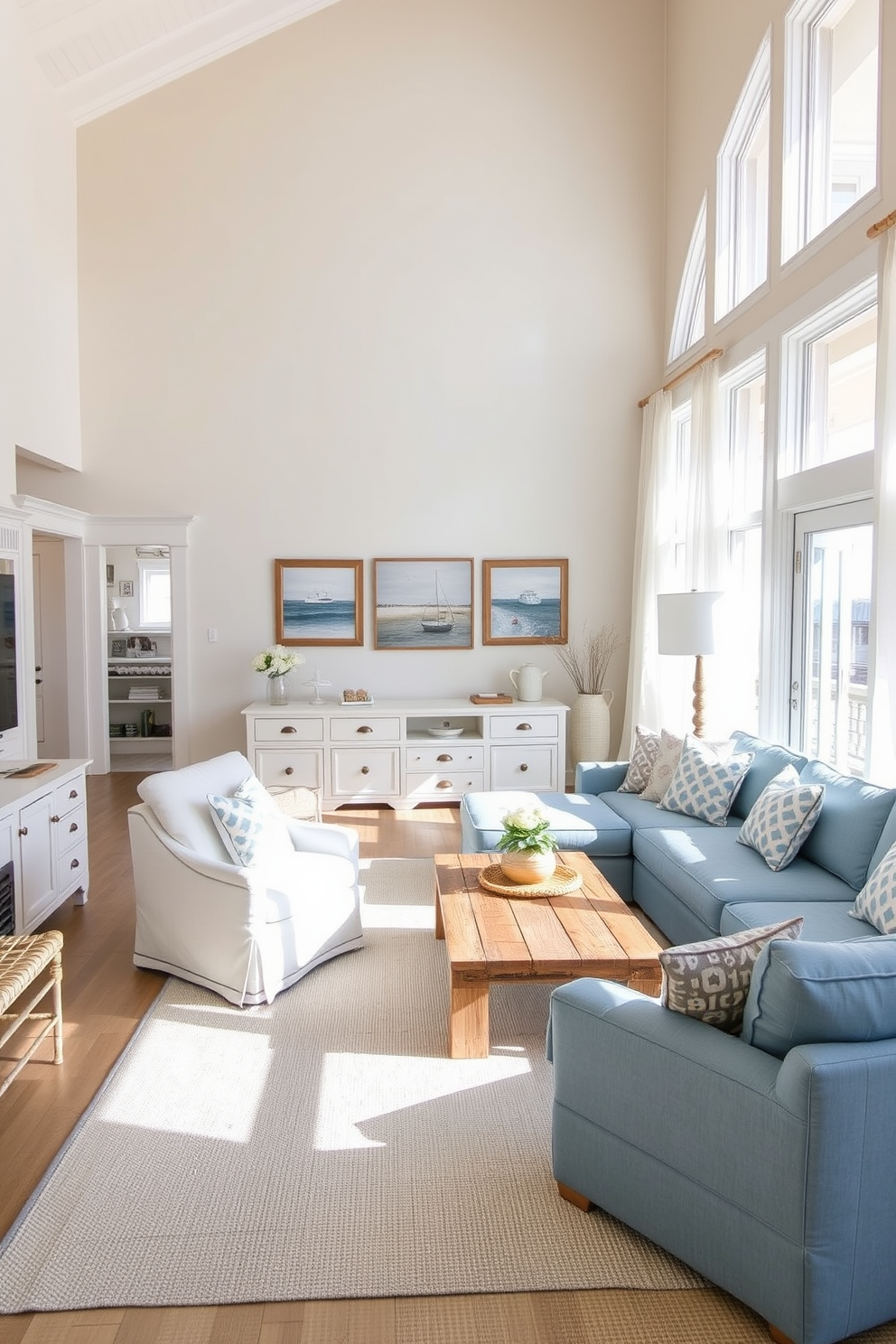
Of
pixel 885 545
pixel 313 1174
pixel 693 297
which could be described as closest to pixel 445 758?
pixel 885 545

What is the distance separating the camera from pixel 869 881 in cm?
316

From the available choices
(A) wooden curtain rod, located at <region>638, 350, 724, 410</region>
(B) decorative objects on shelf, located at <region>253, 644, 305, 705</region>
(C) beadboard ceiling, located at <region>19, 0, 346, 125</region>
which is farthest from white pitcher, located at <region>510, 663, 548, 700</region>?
(C) beadboard ceiling, located at <region>19, 0, 346, 125</region>

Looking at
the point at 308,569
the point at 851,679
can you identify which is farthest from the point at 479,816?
the point at 308,569

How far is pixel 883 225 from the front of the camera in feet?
12.2

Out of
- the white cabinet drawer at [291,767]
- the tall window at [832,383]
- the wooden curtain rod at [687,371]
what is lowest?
the white cabinet drawer at [291,767]

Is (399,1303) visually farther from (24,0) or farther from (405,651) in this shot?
(24,0)

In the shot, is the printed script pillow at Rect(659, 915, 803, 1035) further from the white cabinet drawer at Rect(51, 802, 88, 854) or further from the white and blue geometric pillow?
the white cabinet drawer at Rect(51, 802, 88, 854)

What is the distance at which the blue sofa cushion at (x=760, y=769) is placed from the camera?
4.30 m

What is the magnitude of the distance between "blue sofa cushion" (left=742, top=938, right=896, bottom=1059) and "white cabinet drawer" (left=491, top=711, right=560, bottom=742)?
4.85 meters

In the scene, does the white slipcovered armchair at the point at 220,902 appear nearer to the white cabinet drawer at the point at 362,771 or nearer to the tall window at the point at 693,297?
the white cabinet drawer at the point at 362,771

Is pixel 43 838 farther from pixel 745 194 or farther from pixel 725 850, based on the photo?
pixel 745 194

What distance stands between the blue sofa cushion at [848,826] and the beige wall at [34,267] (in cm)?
498

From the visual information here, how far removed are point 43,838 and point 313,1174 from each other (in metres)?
2.23

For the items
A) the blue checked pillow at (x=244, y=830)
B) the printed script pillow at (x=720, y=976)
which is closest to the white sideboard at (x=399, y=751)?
the blue checked pillow at (x=244, y=830)
